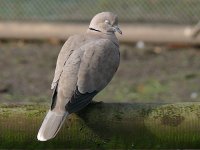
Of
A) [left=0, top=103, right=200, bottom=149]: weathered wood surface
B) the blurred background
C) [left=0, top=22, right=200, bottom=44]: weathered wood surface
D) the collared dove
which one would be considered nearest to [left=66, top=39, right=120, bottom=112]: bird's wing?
the collared dove

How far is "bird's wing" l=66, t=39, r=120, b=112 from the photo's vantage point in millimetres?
3475

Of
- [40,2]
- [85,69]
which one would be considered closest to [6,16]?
[40,2]

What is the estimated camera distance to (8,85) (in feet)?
23.6

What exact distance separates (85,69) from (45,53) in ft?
16.4

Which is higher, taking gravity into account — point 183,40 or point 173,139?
point 183,40

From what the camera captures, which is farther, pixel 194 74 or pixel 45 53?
pixel 45 53

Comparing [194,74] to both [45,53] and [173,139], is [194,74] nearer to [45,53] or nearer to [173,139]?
[45,53]

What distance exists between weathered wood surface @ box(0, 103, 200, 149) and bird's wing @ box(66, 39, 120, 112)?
0.15 metres

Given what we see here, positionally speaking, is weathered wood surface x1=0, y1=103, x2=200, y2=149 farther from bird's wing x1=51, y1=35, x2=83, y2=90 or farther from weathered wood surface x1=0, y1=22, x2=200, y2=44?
weathered wood surface x1=0, y1=22, x2=200, y2=44

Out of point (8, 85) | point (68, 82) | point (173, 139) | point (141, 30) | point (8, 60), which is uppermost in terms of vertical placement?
point (141, 30)

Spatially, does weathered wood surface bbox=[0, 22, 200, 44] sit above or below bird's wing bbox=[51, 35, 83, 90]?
above

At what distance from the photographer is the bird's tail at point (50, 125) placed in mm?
3127

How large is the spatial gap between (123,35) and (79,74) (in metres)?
5.05

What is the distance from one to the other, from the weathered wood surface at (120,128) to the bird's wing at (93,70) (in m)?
0.15
